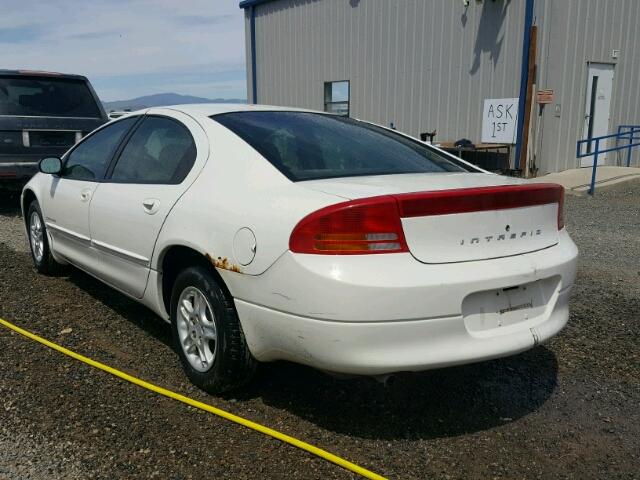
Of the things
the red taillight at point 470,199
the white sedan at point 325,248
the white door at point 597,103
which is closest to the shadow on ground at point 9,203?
the white sedan at point 325,248

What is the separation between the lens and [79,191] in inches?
167

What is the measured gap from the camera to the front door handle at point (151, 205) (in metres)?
3.29

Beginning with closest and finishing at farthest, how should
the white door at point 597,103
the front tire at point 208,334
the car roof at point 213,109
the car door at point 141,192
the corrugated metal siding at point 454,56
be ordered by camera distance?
the front tire at point 208,334 < the car door at point 141,192 < the car roof at point 213,109 < the corrugated metal siding at point 454,56 < the white door at point 597,103

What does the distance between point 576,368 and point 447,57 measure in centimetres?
1178

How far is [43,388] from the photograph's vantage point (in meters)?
3.20

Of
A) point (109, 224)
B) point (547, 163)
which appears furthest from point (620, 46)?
point (109, 224)

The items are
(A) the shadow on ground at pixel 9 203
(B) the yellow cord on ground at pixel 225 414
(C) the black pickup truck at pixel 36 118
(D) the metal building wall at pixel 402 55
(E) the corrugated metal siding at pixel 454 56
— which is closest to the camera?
(B) the yellow cord on ground at pixel 225 414

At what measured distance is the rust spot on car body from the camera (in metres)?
2.70

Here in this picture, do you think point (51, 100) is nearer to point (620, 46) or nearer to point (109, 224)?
point (109, 224)

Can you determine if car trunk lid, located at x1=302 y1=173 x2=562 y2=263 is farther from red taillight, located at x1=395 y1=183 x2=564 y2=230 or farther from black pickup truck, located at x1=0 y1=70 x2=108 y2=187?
black pickup truck, located at x1=0 y1=70 x2=108 y2=187

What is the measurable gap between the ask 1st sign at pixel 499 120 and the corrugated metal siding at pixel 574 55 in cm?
61

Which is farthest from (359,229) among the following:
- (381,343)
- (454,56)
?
(454,56)

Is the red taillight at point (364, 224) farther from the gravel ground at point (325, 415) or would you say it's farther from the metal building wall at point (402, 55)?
the metal building wall at point (402, 55)

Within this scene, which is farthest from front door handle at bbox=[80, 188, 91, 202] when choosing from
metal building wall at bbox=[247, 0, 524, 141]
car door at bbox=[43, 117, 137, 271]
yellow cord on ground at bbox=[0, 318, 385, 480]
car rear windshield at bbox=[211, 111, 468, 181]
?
metal building wall at bbox=[247, 0, 524, 141]
